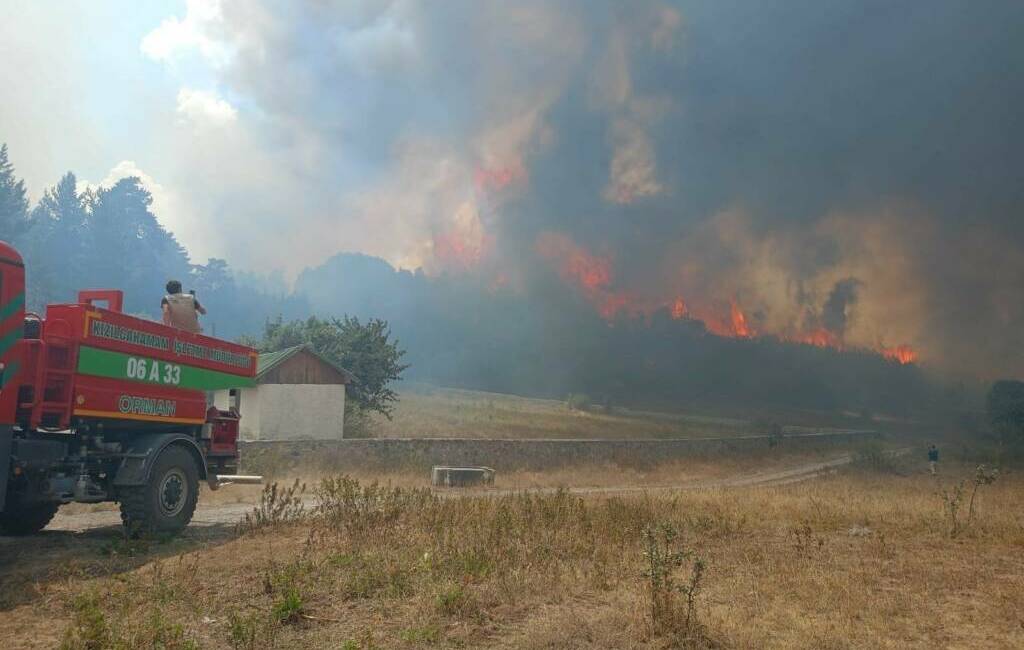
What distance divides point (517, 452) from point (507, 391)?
211 feet

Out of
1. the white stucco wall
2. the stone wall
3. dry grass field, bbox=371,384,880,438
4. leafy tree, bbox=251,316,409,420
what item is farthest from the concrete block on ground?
leafy tree, bbox=251,316,409,420

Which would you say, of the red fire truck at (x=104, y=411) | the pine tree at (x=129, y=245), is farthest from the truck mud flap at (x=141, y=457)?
the pine tree at (x=129, y=245)

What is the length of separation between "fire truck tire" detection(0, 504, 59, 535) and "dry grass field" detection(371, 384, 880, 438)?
25653 millimetres

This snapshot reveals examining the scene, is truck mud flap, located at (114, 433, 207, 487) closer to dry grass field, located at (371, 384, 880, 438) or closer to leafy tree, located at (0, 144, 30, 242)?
dry grass field, located at (371, 384, 880, 438)

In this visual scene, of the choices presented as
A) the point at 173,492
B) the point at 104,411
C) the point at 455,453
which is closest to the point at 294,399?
the point at 455,453

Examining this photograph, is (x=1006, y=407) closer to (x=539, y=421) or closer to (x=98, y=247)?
(x=539, y=421)

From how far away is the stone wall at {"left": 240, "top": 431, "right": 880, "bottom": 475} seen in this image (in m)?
24.0

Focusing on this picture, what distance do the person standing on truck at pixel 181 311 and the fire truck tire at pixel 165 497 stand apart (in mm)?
2044

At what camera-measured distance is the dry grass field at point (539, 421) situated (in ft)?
143

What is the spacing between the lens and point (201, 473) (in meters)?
11.3

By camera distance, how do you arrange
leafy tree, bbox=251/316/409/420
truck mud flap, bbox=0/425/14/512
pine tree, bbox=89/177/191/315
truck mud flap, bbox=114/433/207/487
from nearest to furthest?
truck mud flap, bbox=0/425/14/512
truck mud flap, bbox=114/433/207/487
leafy tree, bbox=251/316/409/420
pine tree, bbox=89/177/191/315

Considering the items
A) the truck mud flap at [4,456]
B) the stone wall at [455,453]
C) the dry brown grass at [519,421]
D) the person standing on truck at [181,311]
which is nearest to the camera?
the truck mud flap at [4,456]

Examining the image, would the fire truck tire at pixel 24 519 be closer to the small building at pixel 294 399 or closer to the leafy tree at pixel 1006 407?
the small building at pixel 294 399

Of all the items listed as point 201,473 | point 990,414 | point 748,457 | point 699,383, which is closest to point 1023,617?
point 201,473
